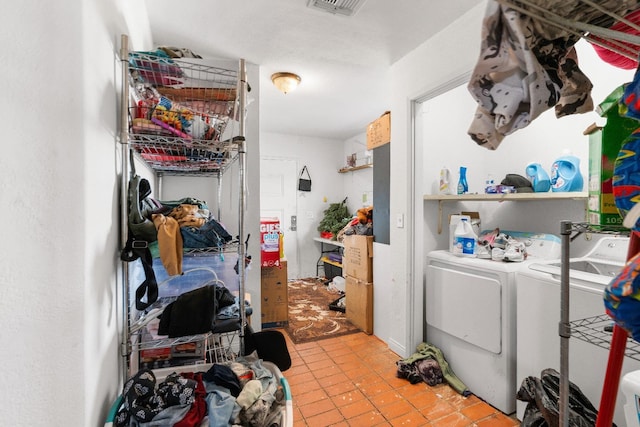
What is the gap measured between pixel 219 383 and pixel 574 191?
2.29 m

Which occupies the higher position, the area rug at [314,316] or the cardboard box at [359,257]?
the cardboard box at [359,257]

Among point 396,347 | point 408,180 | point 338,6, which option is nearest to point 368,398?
point 396,347

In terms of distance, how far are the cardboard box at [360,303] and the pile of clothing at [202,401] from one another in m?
1.81

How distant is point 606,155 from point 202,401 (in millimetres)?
1520

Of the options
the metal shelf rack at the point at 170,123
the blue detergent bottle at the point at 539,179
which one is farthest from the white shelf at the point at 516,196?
the metal shelf rack at the point at 170,123

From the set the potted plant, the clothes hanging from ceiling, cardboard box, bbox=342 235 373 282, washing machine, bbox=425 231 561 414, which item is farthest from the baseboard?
the potted plant

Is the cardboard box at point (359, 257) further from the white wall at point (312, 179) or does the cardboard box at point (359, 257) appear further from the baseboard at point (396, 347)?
the white wall at point (312, 179)

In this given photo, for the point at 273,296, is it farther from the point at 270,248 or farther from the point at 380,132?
the point at 380,132

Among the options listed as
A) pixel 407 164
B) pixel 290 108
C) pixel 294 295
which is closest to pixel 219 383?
pixel 407 164

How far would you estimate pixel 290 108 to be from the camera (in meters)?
3.70

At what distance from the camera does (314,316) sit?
334 centimetres

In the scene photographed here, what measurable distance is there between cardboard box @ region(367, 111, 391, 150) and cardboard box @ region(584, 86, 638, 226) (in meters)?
1.93

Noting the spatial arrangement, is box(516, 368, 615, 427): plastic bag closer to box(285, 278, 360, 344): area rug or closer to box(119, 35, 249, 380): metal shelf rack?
box(119, 35, 249, 380): metal shelf rack

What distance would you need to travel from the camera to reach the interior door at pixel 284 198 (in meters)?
4.87
